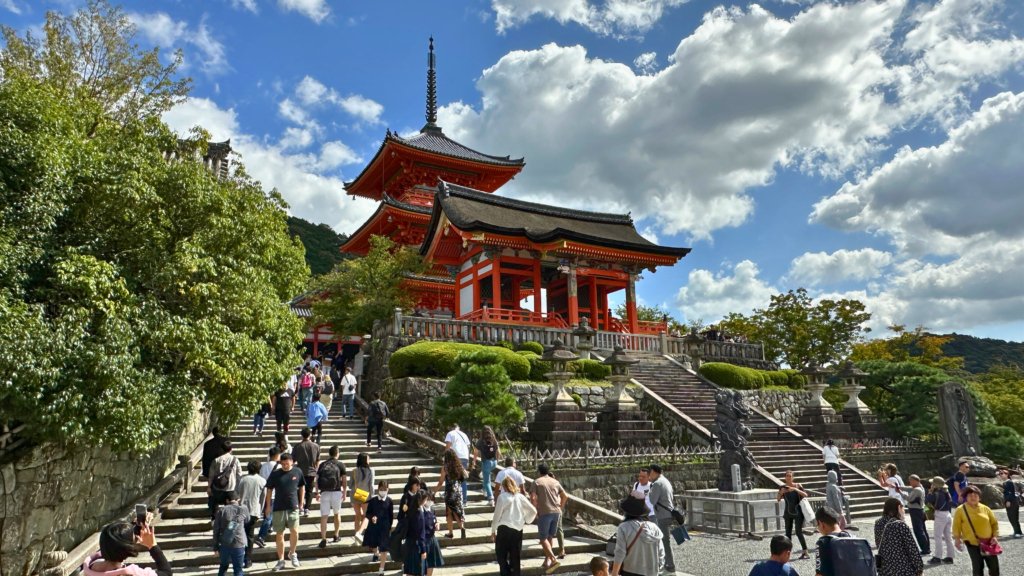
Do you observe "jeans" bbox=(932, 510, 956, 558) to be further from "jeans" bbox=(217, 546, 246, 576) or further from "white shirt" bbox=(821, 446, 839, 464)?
"jeans" bbox=(217, 546, 246, 576)

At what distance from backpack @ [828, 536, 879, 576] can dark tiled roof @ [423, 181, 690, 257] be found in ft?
69.0

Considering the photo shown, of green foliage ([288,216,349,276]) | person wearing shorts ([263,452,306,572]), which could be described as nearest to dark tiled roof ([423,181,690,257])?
person wearing shorts ([263,452,306,572])

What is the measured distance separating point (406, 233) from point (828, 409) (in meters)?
23.1

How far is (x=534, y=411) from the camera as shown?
20359 mm

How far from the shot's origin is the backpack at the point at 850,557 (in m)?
5.18

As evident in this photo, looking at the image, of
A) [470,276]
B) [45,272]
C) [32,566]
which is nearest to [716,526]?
[32,566]

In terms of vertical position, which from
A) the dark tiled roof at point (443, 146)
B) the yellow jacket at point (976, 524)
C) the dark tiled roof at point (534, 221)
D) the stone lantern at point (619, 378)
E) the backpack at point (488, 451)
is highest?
the dark tiled roof at point (443, 146)

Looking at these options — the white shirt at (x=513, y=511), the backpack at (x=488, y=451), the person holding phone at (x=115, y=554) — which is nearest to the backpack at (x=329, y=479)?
the white shirt at (x=513, y=511)

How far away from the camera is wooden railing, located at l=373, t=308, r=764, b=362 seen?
2244 cm

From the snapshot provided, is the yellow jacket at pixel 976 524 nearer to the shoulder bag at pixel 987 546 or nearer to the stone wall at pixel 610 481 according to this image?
the shoulder bag at pixel 987 546

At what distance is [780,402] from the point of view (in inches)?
1000

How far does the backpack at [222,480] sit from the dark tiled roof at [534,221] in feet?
54.5

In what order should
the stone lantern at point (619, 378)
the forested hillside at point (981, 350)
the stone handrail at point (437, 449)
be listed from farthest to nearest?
the forested hillside at point (981, 350)
the stone lantern at point (619, 378)
the stone handrail at point (437, 449)

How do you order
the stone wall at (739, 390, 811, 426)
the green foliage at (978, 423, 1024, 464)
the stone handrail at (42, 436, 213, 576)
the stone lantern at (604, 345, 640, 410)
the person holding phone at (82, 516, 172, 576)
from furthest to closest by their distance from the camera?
1. the stone wall at (739, 390, 811, 426)
2. the green foliage at (978, 423, 1024, 464)
3. the stone lantern at (604, 345, 640, 410)
4. the stone handrail at (42, 436, 213, 576)
5. the person holding phone at (82, 516, 172, 576)
